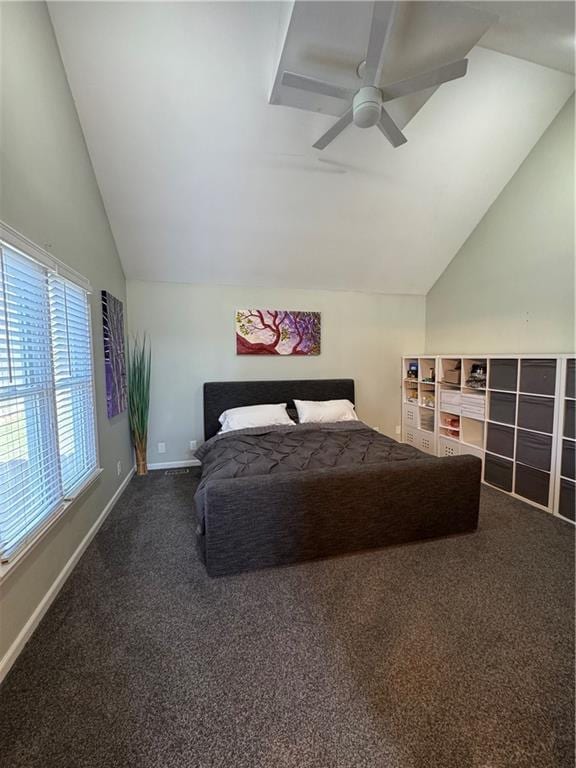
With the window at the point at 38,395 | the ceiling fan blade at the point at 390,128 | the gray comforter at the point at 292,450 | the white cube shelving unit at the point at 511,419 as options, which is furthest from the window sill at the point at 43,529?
the white cube shelving unit at the point at 511,419

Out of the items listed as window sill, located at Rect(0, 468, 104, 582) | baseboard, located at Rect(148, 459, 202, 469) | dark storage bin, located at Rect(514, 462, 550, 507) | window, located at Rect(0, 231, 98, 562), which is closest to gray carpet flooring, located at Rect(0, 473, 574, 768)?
window sill, located at Rect(0, 468, 104, 582)

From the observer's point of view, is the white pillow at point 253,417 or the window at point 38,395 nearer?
the window at point 38,395

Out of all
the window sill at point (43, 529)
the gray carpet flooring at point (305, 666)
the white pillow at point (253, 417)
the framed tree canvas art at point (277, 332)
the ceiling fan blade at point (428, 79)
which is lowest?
the gray carpet flooring at point (305, 666)

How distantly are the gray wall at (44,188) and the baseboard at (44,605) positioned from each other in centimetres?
3

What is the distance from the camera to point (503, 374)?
3.12 metres

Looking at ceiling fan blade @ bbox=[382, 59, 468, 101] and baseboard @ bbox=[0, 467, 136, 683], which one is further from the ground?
ceiling fan blade @ bbox=[382, 59, 468, 101]

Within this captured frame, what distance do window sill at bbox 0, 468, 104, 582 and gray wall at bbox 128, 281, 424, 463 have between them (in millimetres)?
1566

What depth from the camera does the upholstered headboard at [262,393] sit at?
3846 mm

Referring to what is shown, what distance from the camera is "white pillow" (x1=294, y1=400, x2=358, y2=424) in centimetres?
375

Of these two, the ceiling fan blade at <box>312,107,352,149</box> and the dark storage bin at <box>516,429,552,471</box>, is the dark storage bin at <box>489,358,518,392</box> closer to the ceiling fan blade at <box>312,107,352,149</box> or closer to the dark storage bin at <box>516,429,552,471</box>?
the dark storage bin at <box>516,429,552,471</box>

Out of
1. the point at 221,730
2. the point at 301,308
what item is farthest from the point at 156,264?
the point at 221,730

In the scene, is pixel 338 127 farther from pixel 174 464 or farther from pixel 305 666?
pixel 174 464

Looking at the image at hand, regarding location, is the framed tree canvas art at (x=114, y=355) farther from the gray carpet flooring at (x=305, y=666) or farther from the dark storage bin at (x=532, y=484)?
the dark storage bin at (x=532, y=484)

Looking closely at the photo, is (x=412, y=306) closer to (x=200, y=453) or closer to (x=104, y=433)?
(x=200, y=453)
